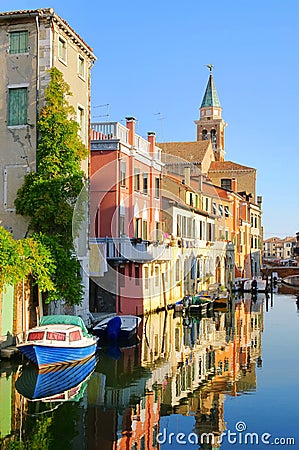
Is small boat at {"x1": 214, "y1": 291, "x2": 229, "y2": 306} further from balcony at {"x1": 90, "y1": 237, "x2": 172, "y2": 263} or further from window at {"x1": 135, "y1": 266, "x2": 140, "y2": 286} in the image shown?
window at {"x1": 135, "y1": 266, "x2": 140, "y2": 286}

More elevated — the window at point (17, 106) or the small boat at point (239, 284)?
the window at point (17, 106)

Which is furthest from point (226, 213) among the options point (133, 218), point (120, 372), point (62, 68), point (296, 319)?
point (120, 372)

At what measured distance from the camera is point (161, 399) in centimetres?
1539

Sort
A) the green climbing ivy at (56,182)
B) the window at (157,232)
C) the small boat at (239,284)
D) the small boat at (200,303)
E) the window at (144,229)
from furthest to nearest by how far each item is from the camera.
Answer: the small boat at (239,284) → the window at (157,232) → the small boat at (200,303) → the window at (144,229) → the green climbing ivy at (56,182)

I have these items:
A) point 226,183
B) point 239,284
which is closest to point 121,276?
point 239,284

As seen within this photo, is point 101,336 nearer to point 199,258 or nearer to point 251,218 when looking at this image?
point 199,258

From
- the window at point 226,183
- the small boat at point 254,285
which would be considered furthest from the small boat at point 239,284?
the window at point 226,183

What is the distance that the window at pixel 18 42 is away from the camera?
23.2m

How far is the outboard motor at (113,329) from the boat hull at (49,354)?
14.9ft

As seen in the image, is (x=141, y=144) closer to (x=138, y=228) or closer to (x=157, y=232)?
(x=138, y=228)

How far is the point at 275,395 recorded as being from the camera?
16047 mm

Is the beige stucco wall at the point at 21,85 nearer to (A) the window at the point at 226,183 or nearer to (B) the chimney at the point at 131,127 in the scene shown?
(B) the chimney at the point at 131,127

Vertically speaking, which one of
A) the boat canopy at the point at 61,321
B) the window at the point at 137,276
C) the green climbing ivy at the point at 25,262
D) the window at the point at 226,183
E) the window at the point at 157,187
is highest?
the window at the point at 226,183

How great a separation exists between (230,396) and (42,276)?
25.1 ft
